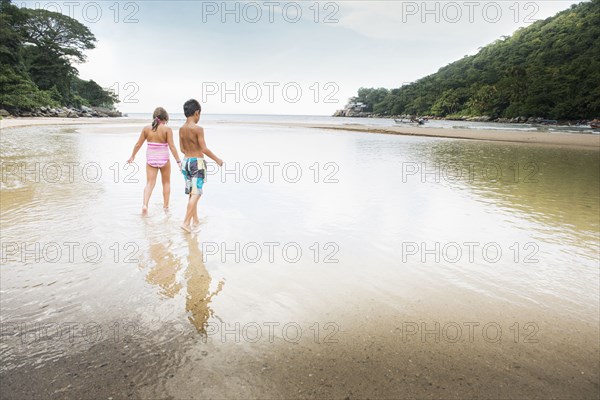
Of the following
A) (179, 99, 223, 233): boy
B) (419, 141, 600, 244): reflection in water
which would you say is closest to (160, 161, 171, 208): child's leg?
(179, 99, 223, 233): boy

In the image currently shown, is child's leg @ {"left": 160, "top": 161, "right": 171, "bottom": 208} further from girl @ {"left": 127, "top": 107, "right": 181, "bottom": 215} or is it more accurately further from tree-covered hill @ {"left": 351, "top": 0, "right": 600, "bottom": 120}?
tree-covered hill @ {"left": 351, "top": 0, "right": 600, "bottom": 120}

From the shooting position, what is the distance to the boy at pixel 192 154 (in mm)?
5133

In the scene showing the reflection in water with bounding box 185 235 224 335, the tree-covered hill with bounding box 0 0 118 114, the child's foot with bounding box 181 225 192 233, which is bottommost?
the reflection in water with bounding box 185 235 224 335

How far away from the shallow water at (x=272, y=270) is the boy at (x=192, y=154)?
0.45 m

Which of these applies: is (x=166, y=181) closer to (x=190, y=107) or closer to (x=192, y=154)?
(x=192, y=154)

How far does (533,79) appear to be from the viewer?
78.9m

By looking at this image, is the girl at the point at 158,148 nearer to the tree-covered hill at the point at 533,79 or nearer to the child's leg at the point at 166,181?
the child's leg at the point at 166,181

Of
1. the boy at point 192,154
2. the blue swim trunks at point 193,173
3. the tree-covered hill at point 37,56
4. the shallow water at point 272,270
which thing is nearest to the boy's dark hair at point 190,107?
the boy at point 192,154

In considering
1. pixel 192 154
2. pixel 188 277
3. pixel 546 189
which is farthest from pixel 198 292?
pixel 546 189

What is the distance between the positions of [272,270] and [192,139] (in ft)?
8.61

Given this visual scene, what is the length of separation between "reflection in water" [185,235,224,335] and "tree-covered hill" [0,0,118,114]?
48.9 metres

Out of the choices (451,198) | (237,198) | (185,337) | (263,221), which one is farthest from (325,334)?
(451,198)

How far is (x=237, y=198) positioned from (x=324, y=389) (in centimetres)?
554

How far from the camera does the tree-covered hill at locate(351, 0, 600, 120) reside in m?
67.4
